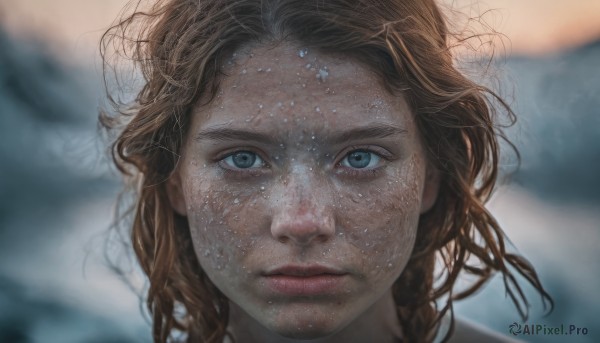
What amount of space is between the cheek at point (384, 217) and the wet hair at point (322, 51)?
18 centimetres

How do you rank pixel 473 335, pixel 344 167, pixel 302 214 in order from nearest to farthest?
1. pixel 302 214
2. pixel 344 167
3. pixel 473 335

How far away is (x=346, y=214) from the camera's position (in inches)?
55.2

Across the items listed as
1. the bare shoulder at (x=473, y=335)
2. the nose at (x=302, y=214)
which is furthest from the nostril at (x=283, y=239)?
the bare shoulder at (x=473, y=335)

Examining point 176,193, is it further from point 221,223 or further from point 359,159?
point 359,159

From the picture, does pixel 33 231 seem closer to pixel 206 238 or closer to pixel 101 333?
pixel 101 333

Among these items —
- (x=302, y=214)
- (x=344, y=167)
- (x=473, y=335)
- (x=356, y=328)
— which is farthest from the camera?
(x=473, y=335)

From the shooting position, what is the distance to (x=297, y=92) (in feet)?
4.63

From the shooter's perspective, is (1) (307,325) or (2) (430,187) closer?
(1) (307,325)

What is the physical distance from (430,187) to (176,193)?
0.66 meters

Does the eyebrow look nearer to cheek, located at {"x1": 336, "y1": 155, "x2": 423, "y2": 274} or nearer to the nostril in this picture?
cheek, located at {"x1": 336, "y1": 155, "x2": 423, "y2": 274}

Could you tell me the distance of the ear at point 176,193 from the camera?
167 centimetres

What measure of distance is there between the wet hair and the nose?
296 mm

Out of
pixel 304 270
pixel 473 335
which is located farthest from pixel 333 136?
pixel 473 335

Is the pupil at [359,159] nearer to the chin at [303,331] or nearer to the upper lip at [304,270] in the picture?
the upper lip at [304,270]
